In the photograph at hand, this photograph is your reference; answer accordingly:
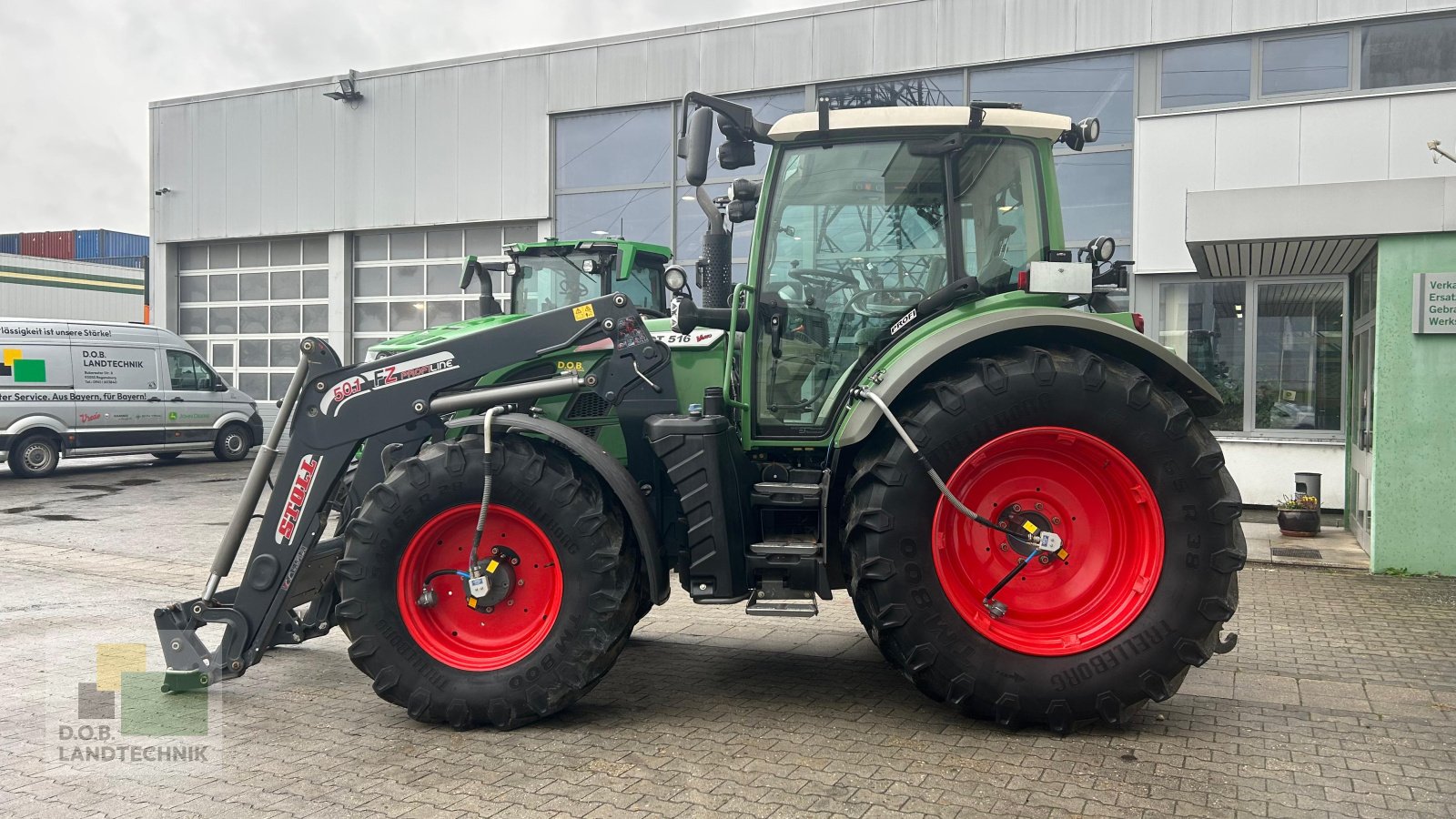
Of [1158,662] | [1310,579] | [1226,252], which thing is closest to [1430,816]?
[1158,662]

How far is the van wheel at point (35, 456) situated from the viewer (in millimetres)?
17797

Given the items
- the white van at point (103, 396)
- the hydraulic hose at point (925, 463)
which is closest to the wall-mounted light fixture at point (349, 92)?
the white van at point (103, 396)

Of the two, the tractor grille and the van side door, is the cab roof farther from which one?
the van side door

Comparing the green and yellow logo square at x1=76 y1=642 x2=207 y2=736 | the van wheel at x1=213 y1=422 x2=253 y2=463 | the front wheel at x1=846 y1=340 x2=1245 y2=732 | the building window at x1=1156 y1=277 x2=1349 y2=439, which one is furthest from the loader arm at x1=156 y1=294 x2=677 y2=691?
the van wheel at x1=213 y1=422 x2=253 y2=463

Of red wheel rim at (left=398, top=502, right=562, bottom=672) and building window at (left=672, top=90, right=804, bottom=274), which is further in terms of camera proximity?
building window at (left=672, top=90, right=804, bottom=274)

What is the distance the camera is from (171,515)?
1378 cm

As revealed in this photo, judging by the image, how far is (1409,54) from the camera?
46.1 feet

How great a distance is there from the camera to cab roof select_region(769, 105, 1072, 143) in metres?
5.32

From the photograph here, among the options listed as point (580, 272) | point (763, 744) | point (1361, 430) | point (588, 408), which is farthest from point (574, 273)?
point (763, 744)

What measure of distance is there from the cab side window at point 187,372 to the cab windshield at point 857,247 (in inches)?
688

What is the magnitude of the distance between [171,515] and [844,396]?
11143mm

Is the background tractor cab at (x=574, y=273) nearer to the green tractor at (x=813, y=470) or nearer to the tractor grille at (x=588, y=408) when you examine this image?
the tractor grille at (x=588, y=408)

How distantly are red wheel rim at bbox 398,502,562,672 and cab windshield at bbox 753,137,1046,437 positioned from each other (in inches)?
48.8

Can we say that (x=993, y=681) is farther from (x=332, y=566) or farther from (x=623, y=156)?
(x=623, y=156)
